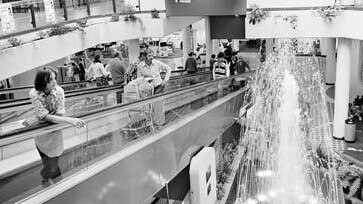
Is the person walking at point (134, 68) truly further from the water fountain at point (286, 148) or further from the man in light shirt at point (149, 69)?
the water fountain at point (286, 148)

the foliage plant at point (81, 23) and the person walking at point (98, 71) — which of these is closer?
the person walking at point (98, 71)

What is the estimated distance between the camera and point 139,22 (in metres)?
14.7

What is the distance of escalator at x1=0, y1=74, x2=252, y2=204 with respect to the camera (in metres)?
3.89

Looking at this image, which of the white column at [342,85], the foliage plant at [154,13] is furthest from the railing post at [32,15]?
the white column at [342,85]

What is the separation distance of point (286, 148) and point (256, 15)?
456 cm

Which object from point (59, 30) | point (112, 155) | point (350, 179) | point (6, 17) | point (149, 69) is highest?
point (6, 17)

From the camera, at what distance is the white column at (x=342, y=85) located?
12.9 metres

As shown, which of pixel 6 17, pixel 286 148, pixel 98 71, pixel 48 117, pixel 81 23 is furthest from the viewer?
pixel 286 148

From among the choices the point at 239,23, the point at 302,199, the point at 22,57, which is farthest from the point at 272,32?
the point at 22,57

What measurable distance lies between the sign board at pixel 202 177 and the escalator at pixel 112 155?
0.21 m

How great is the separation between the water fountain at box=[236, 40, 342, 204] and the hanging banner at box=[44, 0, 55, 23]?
648 cm

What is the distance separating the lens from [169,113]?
7.04 m

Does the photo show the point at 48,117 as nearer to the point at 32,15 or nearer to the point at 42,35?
the point at 42,35

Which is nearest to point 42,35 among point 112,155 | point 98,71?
point 98,71
